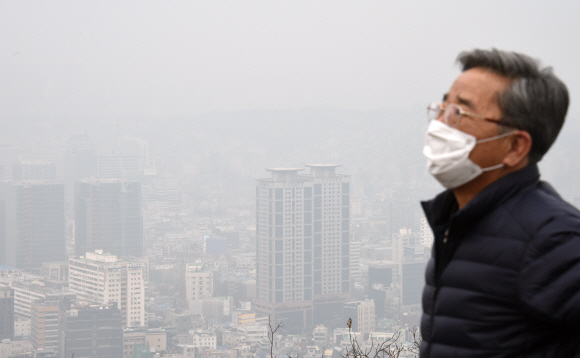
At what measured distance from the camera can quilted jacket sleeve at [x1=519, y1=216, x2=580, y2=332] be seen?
1.29 ft

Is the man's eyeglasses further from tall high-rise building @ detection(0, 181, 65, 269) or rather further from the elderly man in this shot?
tall high-rise building @ detection(0, 181, 65, 269)

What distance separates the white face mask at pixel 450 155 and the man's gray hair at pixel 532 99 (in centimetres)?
2

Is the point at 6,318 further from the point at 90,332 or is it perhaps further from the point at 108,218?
the point at 108,218

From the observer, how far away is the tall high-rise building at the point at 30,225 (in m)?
24.7

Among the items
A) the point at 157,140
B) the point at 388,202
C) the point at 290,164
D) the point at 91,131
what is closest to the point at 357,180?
the point at 388,202

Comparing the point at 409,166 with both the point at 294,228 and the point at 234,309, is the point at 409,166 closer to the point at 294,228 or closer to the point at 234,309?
the point at 294,228

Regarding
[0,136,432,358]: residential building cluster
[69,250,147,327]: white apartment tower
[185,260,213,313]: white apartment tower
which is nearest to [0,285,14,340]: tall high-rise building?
[0,136,432,358]: residential building cluster

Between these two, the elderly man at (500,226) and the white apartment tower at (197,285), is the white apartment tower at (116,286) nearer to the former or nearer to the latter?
the white apartment tower at (197,285)

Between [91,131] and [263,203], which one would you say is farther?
[91,131]

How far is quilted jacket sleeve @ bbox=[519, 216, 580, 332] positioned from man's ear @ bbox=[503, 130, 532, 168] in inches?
2.2

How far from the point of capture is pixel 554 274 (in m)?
0.40

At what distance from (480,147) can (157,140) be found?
117 feet

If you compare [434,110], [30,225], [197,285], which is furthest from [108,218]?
[434,110]

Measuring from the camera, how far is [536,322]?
1.36 feet
